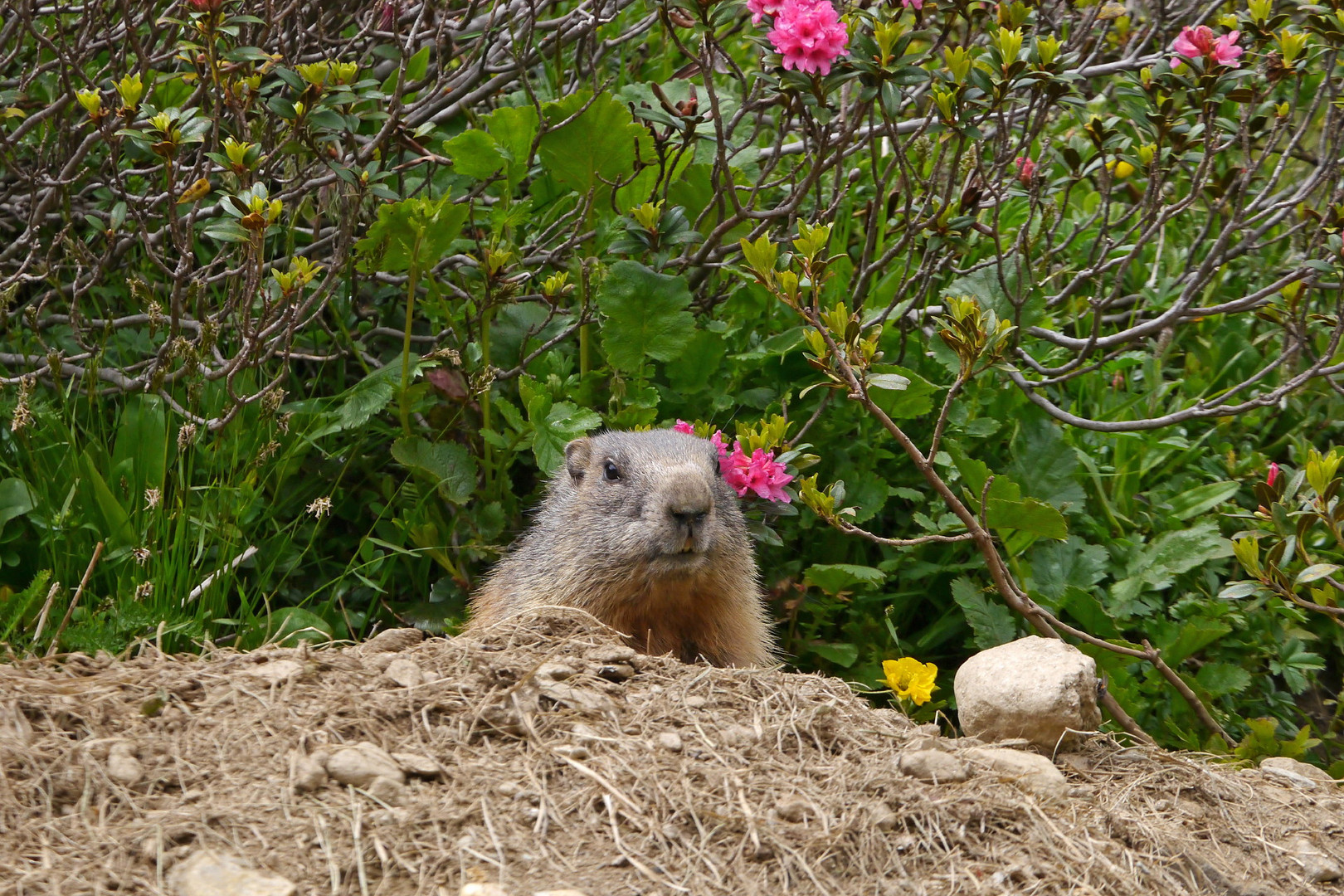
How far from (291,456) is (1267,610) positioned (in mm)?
3724

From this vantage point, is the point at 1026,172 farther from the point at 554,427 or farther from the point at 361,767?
the point at 361,767

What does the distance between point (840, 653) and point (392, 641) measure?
1.78 m

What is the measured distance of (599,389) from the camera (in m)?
5.05

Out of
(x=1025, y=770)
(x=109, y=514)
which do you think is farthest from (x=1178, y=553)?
(x=109, y=514)

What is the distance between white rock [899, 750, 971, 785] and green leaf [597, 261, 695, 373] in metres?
2.19

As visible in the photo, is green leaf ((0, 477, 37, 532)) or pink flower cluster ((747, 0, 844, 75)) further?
green leaf ((0, 477, 37, 532))

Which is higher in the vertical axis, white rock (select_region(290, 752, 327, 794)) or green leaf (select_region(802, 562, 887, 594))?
white rock (select_region(290, 752, 327, 794))

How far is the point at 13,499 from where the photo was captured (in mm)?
4219

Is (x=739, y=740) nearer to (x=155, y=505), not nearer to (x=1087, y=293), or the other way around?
(x=155, y=505)

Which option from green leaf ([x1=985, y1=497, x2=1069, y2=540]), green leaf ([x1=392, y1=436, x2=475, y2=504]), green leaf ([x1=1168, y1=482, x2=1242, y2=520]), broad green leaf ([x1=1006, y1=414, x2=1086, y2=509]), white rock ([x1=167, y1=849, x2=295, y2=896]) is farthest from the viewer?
green leaf ([x1=1168, y1=482, x2=1242, y2=520])

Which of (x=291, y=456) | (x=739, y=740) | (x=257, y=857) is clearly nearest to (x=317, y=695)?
(x=257, y=857)

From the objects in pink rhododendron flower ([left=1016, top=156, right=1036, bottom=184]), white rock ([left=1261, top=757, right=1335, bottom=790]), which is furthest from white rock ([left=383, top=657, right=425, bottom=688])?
pink rhododendron flower ([left=1016, top=156, right=1036, bottom=184])

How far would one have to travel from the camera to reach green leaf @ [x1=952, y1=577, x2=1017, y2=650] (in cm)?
452

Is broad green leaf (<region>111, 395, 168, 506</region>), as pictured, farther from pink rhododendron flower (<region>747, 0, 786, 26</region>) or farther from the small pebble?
pink rhododendron flower (<region>747, 0, 786, 26</region>)
